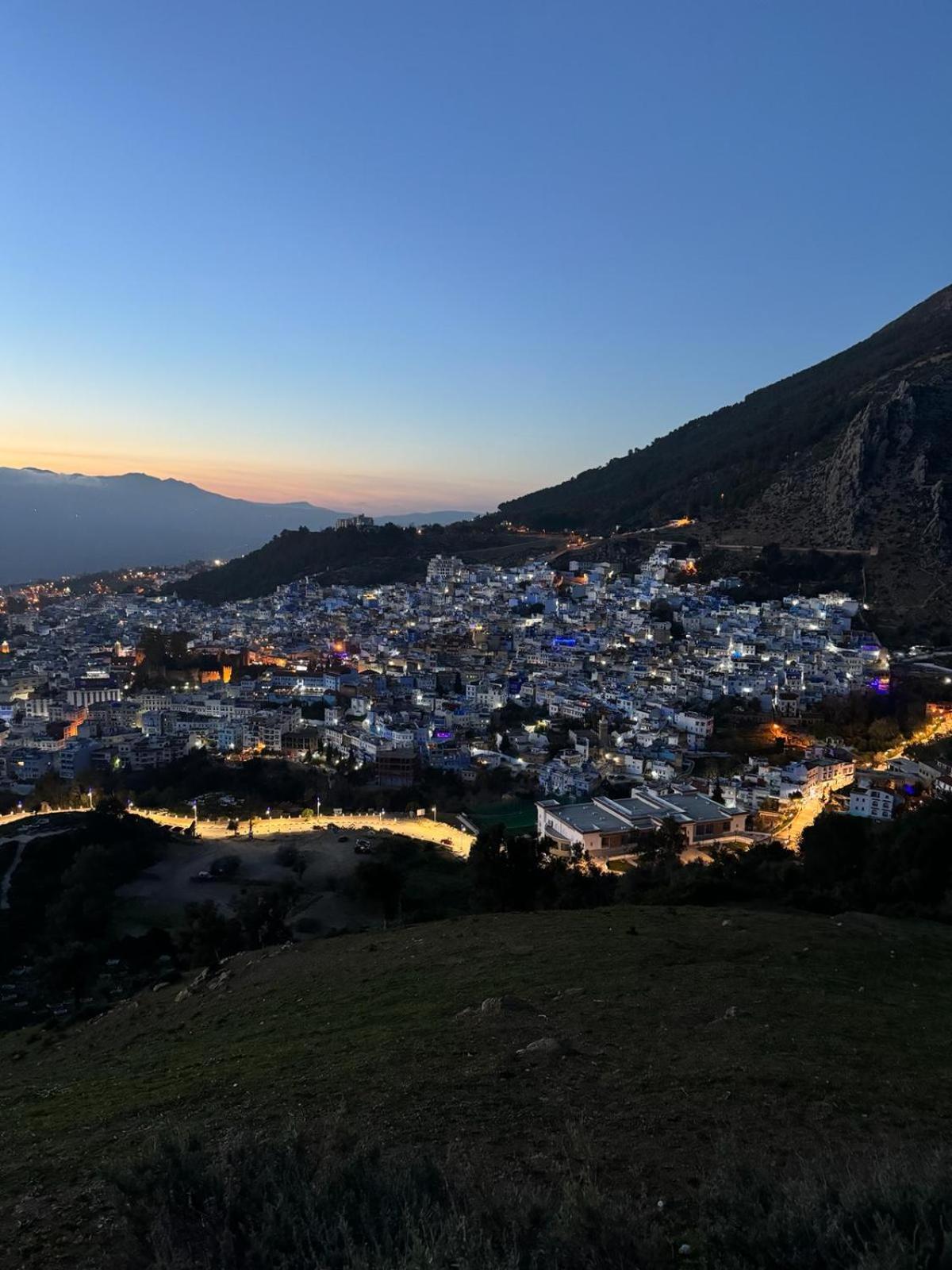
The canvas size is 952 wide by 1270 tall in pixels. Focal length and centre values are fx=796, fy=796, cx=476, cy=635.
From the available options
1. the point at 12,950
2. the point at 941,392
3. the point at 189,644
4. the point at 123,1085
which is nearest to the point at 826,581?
the point at 941,392

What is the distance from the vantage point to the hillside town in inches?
1238

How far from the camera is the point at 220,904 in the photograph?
2398 cm

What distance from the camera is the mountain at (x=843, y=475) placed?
62.5 meters

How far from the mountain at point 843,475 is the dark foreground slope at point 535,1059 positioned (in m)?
50.8

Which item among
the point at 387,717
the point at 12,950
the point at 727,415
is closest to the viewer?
the point at 12,950

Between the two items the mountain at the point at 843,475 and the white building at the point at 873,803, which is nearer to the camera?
the white building at the point at 873,803

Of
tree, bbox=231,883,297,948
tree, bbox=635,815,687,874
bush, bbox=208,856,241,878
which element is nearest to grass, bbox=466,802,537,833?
tree, bbox=635,815,687,874

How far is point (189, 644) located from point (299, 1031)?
60275 mm

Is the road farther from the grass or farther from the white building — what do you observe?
the white building

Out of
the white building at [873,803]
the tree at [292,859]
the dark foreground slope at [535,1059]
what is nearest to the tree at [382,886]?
the tree at [292,859]

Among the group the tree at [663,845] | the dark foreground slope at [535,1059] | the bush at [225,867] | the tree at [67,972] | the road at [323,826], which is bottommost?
the road at [323,826]

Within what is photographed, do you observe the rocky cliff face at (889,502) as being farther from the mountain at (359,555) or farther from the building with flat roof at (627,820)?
the building with flat roof at (627,820)

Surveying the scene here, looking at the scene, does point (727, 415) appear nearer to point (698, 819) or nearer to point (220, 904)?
point (698, 819)

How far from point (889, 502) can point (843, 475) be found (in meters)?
5.56
